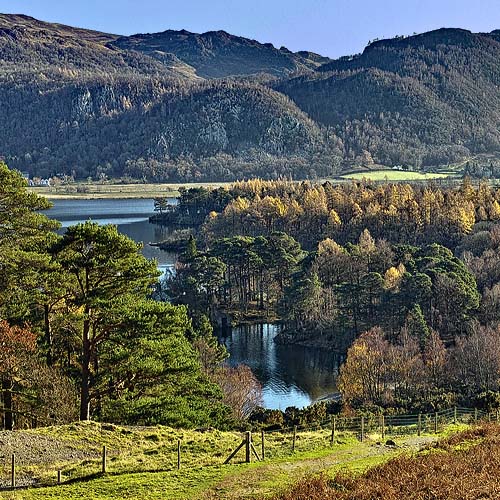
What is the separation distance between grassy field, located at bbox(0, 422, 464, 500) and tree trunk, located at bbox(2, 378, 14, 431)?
148 inches

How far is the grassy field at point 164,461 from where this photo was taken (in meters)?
15.5

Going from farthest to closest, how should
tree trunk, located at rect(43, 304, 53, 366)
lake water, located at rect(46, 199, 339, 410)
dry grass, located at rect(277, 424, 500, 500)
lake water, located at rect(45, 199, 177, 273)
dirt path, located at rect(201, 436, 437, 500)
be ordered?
lake water, located at rect(45, 199, 177, 273), lake water, located at rect(46, 199, 339, 410), tree trunk, located at rect(43, 304, 53, 366), dirt path, located at rect(201, 436, 437, 500), dry grass, located at rect(277, 424, 500, 500)

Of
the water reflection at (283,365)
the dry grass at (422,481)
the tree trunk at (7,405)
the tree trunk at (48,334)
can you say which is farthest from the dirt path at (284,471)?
the water reflection at (283,365)

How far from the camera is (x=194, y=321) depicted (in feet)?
196

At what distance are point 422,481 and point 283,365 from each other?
3713 centimetres

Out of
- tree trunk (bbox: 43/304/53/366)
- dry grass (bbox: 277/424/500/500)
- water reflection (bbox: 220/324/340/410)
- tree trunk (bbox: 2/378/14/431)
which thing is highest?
tree trunk (bbox: 43/304/53/366)

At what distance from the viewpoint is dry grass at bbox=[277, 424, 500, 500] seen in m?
13.9

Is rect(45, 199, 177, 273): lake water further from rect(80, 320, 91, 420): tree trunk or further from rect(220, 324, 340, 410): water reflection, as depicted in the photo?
rect(80, 320, 91, 420): tree trunk

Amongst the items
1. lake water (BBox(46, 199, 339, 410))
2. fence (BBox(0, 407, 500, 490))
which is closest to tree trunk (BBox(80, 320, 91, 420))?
fence (BBox(0, 407, 500, 490))

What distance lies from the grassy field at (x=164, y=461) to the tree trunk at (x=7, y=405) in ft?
12.3

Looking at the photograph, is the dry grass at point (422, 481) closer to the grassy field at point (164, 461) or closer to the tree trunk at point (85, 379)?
the grassy field at point (164, 461)

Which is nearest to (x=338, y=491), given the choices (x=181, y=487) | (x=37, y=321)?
(x=181, y=487)

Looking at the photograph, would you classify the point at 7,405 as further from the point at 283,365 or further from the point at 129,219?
the point at 129,219

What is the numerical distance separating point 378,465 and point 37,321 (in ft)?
54.4
